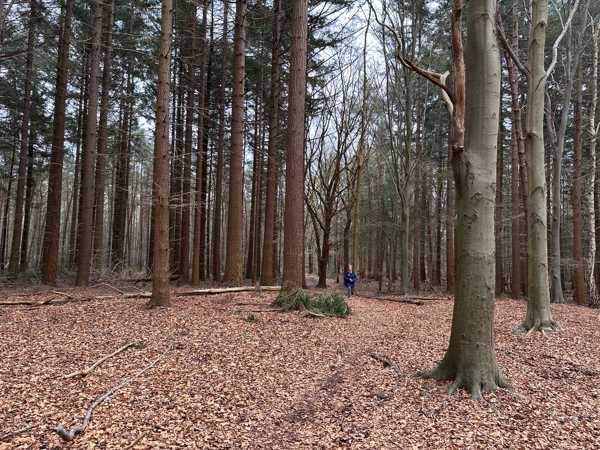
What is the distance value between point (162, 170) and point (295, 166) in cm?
302

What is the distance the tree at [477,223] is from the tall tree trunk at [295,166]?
434 centimetres

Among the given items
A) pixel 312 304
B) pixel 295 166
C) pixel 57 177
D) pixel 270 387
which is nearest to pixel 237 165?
pixel 295 166

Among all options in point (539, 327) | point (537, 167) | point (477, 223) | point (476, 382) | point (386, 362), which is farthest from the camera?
point (537, 167)

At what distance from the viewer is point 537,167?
763 centimetres

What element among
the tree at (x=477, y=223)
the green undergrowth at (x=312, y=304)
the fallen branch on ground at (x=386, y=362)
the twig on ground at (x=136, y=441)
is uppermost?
the tree at (x=477, y=223)

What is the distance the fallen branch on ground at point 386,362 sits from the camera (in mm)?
4875

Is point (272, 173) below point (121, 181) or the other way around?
below

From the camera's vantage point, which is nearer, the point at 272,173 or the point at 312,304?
the point at 312,304

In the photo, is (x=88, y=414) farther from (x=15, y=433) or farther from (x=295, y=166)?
(x=295, y=166)

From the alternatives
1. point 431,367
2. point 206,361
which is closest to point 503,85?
point 431,367

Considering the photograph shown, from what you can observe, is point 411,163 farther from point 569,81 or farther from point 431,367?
point 431,367

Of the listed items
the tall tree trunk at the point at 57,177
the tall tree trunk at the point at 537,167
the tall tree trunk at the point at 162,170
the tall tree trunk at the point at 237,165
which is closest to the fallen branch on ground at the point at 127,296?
the tall tree trunk at the point at 237,165

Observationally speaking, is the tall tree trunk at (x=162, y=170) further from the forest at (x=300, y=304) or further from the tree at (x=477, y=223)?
the tree at (x=477, y=223)

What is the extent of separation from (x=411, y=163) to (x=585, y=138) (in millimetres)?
10367
